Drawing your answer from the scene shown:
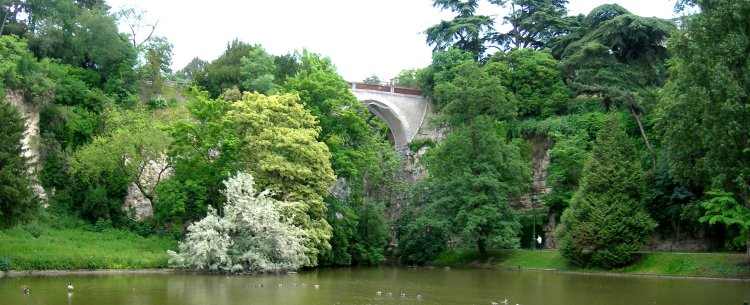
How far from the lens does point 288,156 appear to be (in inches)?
1401

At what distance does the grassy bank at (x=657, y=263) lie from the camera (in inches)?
1321

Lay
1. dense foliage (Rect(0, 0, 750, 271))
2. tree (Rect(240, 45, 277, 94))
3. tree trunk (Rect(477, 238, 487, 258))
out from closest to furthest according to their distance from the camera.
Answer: dense foliage (Rect(0, 0, 750, 271)), tree trunk (Rect(477, 238, 487, 258)), tree (Rect(240, 45, 277, 94))

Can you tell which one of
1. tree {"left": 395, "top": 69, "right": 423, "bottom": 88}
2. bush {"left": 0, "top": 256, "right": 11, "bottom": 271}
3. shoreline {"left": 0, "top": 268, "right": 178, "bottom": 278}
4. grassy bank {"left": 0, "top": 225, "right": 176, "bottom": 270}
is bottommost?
shoreline {"left": 0, "top": 268, "right": 178, "bottom": 278}

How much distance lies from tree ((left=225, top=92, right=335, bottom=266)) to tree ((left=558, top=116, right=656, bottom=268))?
41.6ft

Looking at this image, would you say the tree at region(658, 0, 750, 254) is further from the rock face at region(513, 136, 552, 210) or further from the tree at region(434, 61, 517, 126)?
the rock face at region(513, 136, 552, 210)

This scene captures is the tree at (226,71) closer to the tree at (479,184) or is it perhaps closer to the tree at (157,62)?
the tree at (157,62)

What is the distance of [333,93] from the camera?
41719 millimetres

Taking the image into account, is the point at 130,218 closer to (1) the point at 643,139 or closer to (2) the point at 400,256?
(2) the point at 400,256

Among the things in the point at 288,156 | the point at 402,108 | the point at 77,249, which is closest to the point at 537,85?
the point at 402,108

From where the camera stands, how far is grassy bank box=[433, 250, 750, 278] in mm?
33562

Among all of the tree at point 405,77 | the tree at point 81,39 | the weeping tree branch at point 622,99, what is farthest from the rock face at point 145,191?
the tree at point 405,77

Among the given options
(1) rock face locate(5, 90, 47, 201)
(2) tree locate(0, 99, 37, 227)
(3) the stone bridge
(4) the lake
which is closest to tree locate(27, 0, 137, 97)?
(1) rock face locate(5, 90, 47, 201)

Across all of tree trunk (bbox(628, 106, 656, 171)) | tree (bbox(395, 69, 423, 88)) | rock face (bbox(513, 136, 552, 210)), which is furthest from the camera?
tree (bbox(395, 69, 423, 88))

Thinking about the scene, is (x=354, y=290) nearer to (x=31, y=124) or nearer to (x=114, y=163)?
(x=114, y=163)
